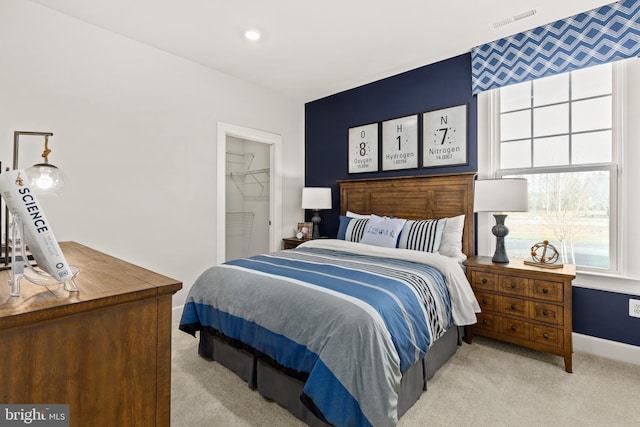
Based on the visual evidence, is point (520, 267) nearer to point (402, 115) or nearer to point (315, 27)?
point (402, 115)

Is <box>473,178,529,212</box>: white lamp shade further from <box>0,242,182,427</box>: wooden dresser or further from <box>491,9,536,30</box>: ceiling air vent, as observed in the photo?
<box>0,242,182,427</box>: wooden dresser

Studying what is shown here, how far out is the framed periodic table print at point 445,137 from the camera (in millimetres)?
3225

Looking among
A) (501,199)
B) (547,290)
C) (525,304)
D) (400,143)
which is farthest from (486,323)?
(400,143)

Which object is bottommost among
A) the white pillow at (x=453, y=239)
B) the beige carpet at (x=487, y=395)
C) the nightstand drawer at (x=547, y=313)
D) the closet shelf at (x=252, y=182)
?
the beige carpet at (x=487, y=395)

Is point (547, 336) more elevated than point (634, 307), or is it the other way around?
point (634, 307)

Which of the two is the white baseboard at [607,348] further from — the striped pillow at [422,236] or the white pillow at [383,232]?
the white pillow at [383,232]

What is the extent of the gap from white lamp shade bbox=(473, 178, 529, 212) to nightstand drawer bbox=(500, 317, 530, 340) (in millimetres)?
878

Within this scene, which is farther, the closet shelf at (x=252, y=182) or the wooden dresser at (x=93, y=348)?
the closet shelf at (x=252, y=182)

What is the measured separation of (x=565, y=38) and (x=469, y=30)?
746mm

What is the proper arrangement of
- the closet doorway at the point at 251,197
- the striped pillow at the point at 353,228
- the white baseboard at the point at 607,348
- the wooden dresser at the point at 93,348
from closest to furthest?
the wooden dresser at the point at 93,348
the white baseboard at the point at 607,348
the striped pillow at the point at 353,228
the closet doorway at the point at 251,197

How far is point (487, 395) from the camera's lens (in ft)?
6.36

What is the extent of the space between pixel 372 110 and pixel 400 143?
61 centimetres

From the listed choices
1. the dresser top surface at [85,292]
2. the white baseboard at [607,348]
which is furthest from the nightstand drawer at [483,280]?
the dresser top surface at [85,292]

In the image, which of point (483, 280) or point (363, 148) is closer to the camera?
point (483, 280)
